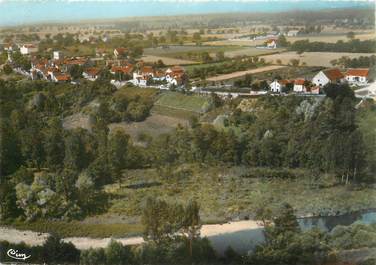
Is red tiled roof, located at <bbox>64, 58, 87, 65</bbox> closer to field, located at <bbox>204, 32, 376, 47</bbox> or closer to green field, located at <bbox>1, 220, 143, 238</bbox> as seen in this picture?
field, located at <bbox>204, 32, 376, 47</bbox>

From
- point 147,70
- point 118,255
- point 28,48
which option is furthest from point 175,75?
point 118,255

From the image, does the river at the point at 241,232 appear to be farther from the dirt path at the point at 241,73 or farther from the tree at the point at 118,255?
A: the dirt path at the point at 241,73

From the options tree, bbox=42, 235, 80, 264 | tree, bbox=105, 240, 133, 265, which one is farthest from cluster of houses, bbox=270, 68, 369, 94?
tree, bbox=42, 235, 80, 264

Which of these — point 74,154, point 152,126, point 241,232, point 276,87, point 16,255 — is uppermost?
point 276,87

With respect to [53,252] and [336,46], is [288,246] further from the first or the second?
[53,252]

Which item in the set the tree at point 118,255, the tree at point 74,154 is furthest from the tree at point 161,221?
the tree at point 74,154

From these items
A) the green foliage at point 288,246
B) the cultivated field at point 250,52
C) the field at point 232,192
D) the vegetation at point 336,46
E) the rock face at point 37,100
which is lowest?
the green foliage at point 288,246
